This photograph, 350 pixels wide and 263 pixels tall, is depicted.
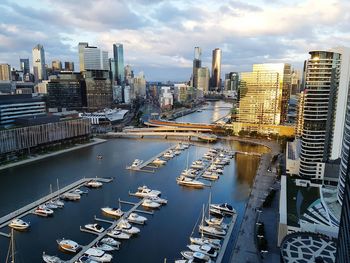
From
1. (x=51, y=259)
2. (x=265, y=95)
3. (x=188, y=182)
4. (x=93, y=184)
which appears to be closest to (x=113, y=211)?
(x=51, y=259)

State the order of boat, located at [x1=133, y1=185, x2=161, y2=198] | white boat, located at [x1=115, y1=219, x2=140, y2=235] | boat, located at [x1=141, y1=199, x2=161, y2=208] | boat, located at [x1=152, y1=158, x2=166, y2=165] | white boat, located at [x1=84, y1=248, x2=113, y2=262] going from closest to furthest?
white boat, located at [x1=84, y1=248, x2=113, y2=262], white boat, located at [x1=115, y1=219, x2=140, y2=235], boat, located at [x1=141, y1=199, x2=161, y2=208], boat, located at [x1=133, y1=185, x2=161, y2=198], boat, located at [x1=152, y1=158, x2=166, y2=165]

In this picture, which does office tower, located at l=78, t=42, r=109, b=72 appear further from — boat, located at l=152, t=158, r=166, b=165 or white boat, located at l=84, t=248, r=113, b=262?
white boat, located at l=84, t=248, r=113, b=262

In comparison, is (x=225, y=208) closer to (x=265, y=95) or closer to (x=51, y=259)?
(x=51, y=259)

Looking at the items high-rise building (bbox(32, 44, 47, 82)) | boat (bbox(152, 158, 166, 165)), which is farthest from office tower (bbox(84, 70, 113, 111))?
high-rise building (bbox(32, 44, 47, 82))

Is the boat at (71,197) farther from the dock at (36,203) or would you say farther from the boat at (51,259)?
the boat at (51,259)

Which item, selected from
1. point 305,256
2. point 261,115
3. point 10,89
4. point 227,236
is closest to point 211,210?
point 227,236
